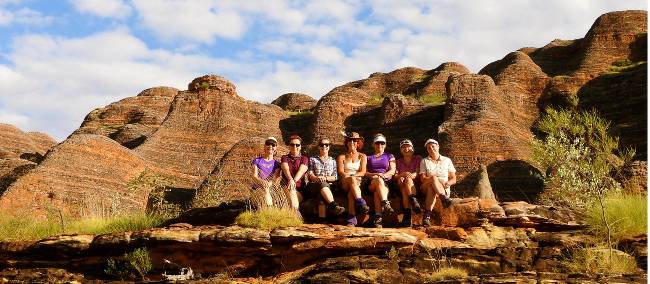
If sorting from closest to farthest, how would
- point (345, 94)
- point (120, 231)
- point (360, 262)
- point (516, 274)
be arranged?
1. point (516, 274)
2. point (360, 262)
3. point (120, 231)
4. point (345, 94)

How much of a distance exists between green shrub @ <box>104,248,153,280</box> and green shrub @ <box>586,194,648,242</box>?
23.2 feet

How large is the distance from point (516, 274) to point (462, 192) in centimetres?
2049

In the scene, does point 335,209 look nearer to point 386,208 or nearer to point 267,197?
point 386,208

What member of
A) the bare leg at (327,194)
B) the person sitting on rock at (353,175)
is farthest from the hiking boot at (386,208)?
the bare leg at (327,194)

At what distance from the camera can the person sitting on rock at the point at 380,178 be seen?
11.1 meters

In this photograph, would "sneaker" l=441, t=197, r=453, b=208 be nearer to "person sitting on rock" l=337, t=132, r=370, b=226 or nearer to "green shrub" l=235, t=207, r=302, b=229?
"person sitting on rock" l=337, t=132, r=370, b=226

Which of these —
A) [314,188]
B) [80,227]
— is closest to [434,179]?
[314,188]

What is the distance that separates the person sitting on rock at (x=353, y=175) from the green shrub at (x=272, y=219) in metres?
0.90

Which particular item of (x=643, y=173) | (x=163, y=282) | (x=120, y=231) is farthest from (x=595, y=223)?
(x=643, y=173)

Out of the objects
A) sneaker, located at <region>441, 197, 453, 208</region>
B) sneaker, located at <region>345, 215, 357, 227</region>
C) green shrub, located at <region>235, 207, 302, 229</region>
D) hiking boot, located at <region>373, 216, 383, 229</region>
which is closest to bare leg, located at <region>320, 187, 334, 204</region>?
sneaker, located at <region>345, 215, 357, 227</region>

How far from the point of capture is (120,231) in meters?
12.6

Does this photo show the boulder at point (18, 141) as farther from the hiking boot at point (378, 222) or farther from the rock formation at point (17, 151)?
the hiking boot at point (378, 222)

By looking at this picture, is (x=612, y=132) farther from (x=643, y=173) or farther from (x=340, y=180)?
(x=340, y=180)

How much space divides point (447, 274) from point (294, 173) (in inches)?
134
